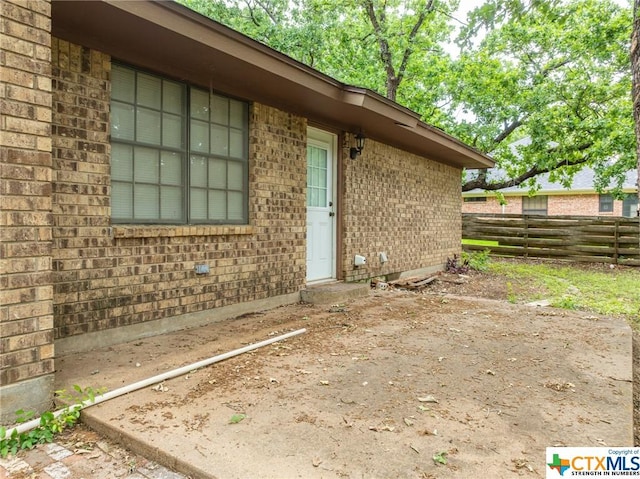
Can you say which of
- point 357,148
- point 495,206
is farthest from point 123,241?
point 495,206

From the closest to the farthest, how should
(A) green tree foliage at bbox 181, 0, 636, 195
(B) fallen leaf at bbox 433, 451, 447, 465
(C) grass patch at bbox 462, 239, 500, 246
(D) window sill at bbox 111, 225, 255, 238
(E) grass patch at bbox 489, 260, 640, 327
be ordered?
(B) fallen leaf at bbox 433, 451, 447, 465 → (D) window sill at bbox 111, 225, 255, 238 → (E) grass patch at bbox 489, 260, 640, 327 → (A) green tree foliage at bbox 181, 0, 636, 195 → (C) grass patch at bbox 462, 239, 500, 246

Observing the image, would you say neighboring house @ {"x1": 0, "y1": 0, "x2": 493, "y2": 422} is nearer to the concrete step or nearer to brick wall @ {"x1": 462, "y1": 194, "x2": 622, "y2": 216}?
the concrete step

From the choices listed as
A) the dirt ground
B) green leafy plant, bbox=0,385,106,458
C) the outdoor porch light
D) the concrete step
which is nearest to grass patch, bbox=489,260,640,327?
the dirt ground

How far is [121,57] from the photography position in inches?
151

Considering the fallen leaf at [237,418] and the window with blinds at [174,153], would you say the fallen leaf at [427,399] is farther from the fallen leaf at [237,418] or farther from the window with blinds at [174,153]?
the window with blinds at [174,153]

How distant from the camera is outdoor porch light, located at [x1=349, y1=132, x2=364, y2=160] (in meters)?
6.82

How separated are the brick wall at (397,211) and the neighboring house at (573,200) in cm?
916

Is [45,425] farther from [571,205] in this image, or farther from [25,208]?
[571,205]

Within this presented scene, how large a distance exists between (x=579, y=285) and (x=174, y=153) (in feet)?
26.8

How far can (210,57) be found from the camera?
4.07m

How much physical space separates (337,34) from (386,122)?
9985mm

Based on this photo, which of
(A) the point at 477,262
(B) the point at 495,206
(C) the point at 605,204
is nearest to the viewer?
(A) the point at 477,262

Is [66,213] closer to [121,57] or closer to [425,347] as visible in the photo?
[121,57]

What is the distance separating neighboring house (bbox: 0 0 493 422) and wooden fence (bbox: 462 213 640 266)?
8410mm
